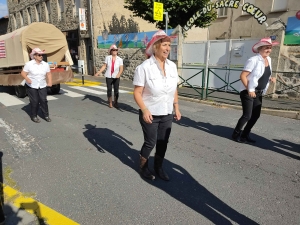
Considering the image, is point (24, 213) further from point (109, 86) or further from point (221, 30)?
point (221, 30)

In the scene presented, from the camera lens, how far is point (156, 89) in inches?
111

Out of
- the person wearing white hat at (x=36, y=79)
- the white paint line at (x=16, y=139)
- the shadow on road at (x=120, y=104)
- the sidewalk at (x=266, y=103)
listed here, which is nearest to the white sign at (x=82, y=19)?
the shadow on road at (x=120, y=104)

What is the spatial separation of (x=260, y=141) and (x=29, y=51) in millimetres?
8397

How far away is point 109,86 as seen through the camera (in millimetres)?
7262

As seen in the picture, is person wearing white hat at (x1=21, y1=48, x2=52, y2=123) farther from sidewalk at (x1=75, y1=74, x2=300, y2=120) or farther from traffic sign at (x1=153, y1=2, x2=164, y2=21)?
traffic sign at (x1=153, y1=2, x2=164, y2=21)

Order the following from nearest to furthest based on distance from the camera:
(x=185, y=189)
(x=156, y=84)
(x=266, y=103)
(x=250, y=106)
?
1. (x=156, y=84)
2. (x=185, y=189)
3. (x=250, y=106)
4. (x=266, y=103)

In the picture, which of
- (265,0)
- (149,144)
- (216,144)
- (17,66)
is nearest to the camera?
(149,144)

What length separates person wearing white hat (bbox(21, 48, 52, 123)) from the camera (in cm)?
538

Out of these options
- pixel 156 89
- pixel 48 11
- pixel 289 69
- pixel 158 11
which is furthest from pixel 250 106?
pixel 48 11

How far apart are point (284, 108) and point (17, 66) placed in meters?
9.38

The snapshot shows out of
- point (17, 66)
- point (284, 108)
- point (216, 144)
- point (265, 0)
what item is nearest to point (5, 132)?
point (216, 144)

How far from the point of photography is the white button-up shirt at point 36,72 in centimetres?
540

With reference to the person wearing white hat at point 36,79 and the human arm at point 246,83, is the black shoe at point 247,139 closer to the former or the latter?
the human arm at point 246,83

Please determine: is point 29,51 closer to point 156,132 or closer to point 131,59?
point 131,59
